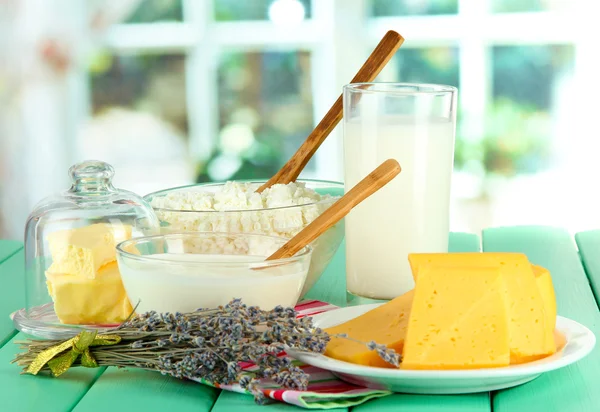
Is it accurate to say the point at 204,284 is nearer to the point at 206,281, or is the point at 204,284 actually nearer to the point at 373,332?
the point at 206,281

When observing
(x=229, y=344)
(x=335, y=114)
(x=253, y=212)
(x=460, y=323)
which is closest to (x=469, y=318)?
(x=460, y=323)

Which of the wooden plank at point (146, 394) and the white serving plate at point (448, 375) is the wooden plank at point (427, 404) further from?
the wooden plank at point (146, 394)

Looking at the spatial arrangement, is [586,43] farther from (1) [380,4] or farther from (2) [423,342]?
(2) [423,342]

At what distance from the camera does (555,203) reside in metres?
3.48

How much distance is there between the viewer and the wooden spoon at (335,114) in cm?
111

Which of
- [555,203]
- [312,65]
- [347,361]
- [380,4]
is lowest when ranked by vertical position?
[555,203]

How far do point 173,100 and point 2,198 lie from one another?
859 millimetres

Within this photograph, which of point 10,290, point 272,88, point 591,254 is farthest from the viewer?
point 272,88

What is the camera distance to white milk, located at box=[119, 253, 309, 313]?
0.86m

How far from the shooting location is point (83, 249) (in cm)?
99

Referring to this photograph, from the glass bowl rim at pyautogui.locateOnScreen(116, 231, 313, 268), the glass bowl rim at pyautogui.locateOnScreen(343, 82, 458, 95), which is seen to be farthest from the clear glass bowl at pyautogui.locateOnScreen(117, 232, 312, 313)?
the glass bowl rim at pyautogui.locateOnScreen(343, 82, 458, 95)

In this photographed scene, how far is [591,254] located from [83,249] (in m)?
0.89

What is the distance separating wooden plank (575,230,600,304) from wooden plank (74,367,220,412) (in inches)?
24.4

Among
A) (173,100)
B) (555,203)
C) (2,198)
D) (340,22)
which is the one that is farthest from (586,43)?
(2,198)
